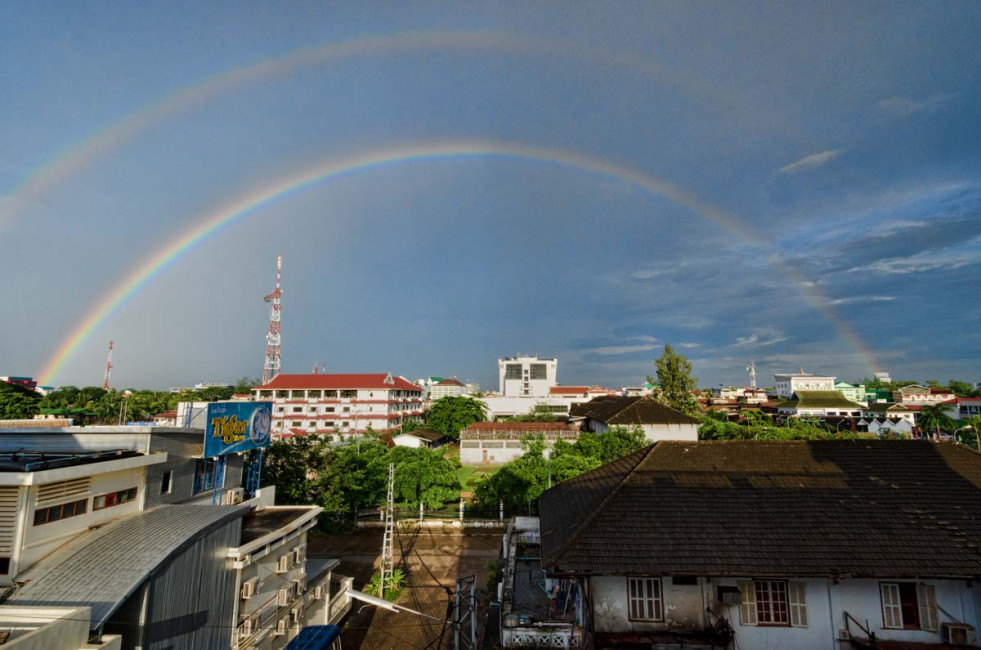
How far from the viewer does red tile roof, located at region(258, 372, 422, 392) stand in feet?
218

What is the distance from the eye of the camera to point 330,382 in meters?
67.6

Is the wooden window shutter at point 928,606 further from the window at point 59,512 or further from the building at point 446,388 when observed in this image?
the building at point 446,388

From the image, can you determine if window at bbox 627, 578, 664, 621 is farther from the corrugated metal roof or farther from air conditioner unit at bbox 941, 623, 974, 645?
the corrugated metal roof

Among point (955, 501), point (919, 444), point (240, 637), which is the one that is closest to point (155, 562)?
point (240, 637)

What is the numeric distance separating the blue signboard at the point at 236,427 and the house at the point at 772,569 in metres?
12.3

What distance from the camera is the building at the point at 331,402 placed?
216 ft

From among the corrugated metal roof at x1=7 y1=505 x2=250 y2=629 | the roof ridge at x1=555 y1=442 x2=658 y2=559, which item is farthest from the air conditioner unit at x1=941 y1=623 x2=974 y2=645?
the corrugated metal roof at x1=7 y1=505 x2=250 y2=629

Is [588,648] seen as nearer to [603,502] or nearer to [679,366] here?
[603,502]

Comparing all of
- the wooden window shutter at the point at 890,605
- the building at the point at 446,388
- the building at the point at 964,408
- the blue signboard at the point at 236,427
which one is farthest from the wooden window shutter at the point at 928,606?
the building at the point at 446,388

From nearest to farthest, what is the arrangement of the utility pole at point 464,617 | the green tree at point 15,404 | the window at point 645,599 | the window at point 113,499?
the utility pole at point 464,617 → the window at point 645,599 → the window at point 113,499 → the green tree at point 15,404

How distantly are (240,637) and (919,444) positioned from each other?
21.4 meters

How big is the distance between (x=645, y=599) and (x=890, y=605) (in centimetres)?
574

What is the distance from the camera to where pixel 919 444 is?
1440cm

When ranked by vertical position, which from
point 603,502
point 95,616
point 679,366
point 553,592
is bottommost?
point 553,592
